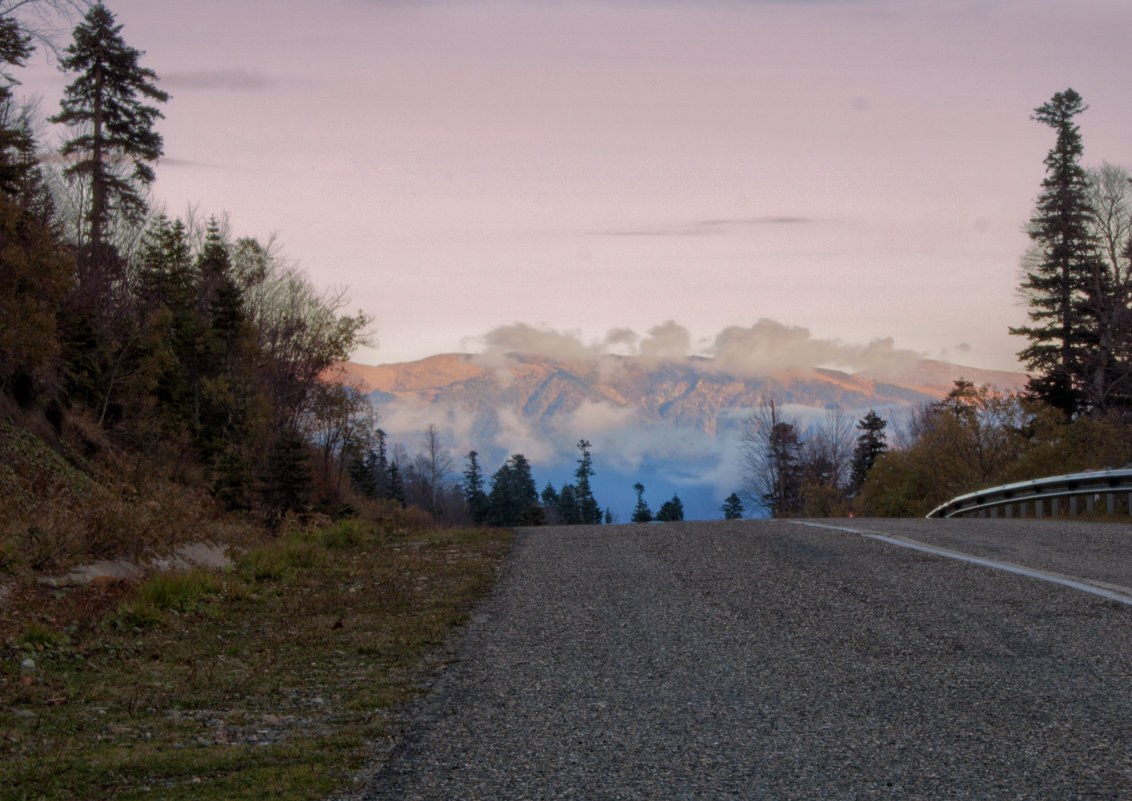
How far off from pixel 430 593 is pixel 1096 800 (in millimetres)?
6722

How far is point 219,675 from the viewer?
607cm

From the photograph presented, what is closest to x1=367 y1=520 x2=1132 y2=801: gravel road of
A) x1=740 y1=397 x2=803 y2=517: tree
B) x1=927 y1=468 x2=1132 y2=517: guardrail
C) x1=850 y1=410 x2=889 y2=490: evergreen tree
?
x1=927 y1=468 x2=1132 y2=517: guardrail

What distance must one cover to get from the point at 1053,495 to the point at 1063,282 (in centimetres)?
3437

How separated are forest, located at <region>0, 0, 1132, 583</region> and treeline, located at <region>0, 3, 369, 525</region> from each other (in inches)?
3.4

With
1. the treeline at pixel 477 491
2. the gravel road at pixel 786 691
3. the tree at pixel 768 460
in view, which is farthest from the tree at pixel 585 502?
the gravel road at pixel 786 691

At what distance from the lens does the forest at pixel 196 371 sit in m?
15.9

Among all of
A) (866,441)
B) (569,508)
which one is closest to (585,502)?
(569,508)

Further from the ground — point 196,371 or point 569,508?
point 196,371

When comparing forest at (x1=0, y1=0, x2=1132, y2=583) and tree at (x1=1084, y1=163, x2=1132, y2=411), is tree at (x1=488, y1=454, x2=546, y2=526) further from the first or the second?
tree at (x1=1084, y1=163, x2=1132, y2=411)

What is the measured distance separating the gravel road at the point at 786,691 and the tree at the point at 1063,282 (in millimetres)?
40680

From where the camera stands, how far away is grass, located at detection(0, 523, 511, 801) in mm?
3941

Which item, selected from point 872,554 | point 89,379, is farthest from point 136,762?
point 89,379

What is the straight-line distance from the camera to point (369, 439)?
1741 inches

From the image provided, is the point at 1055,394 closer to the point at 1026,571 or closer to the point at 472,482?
the point at 1026,571
